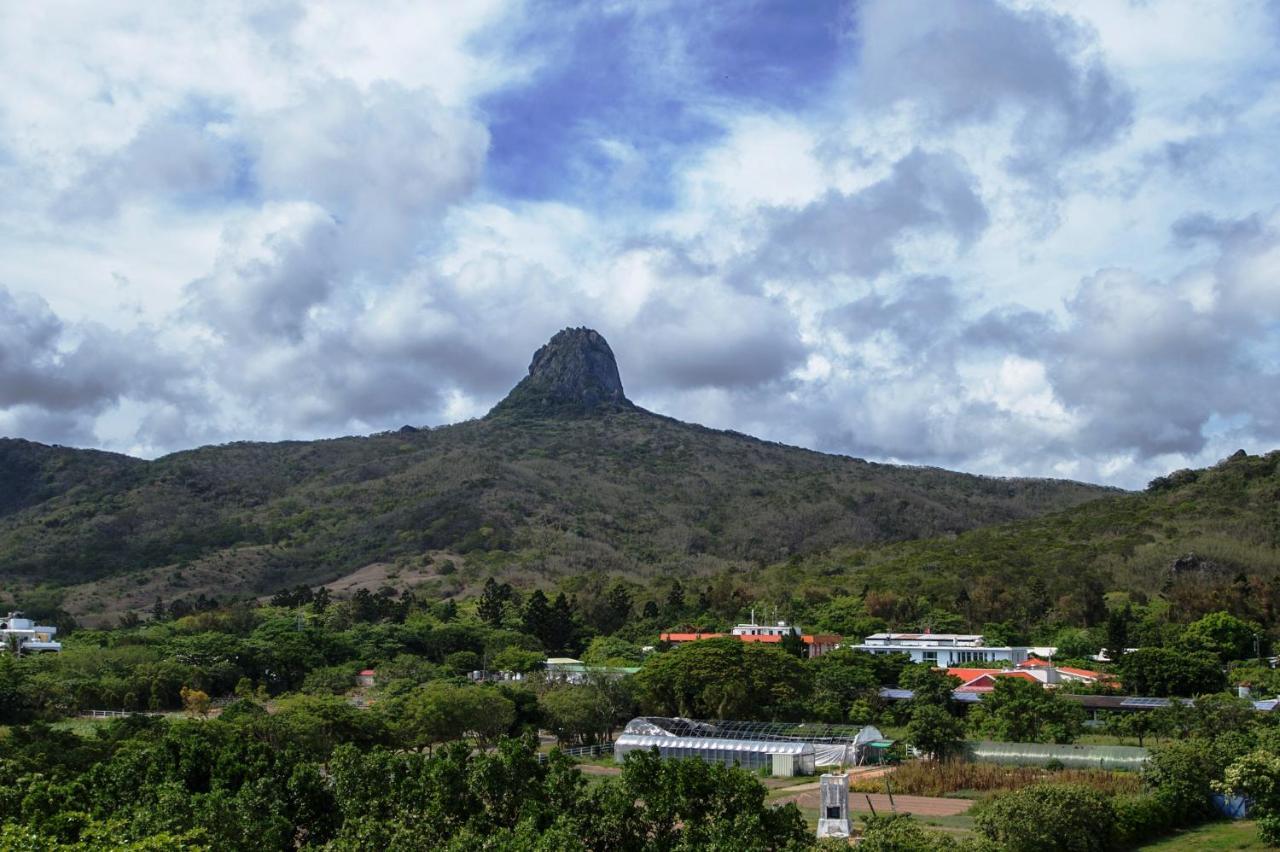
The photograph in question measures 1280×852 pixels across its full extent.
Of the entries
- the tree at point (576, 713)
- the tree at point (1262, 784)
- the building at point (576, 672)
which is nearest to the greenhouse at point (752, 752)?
the tree at point (576, 713)

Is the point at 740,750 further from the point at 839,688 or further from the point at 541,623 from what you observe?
the point at 541,623

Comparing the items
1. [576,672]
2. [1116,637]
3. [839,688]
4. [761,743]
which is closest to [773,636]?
[576,672]

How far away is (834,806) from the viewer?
29.3 metres

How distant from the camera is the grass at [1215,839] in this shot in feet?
89.6

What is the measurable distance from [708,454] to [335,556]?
84.0m

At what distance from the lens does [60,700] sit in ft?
162

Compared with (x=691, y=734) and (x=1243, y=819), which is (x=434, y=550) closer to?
(x=691, y=734)

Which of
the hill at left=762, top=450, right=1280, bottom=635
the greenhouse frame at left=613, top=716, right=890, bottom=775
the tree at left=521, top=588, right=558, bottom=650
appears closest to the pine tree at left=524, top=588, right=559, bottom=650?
the tree at left=521, top=588, right=558, bottom=650

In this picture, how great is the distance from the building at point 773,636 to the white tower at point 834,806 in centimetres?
3702

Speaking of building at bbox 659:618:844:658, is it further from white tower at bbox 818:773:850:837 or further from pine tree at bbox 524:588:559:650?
white tower at bbox 818:773:850:837

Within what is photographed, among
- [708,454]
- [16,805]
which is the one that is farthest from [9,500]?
[16,805]

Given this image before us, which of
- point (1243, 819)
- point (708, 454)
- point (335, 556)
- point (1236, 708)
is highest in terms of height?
point (708, 454)

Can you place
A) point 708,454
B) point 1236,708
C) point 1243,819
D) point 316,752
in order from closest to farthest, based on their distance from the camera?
point 1243,819, point 316,752, point 1236,708, point 708,454

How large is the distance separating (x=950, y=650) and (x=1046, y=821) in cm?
4344
